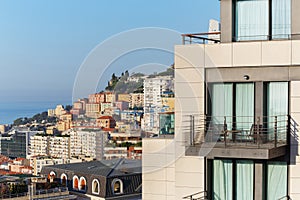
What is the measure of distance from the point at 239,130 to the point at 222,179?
0.82 meters

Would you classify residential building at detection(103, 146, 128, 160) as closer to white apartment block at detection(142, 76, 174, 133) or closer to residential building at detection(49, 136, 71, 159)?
white apartment block at detection(142, 76, 174, 133)

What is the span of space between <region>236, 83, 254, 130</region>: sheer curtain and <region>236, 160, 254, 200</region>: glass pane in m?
0.55

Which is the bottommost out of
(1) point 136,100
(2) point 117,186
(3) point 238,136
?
(2) point 117,186

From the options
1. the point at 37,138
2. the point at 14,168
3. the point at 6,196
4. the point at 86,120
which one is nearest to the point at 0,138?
the point at 37,138

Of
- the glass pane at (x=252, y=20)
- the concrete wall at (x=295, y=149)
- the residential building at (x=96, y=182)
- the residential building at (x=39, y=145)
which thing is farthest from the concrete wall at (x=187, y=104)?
the residential building at (x=39, y=145)

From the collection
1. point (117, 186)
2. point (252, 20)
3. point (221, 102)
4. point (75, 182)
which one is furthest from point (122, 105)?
point (75, 182)

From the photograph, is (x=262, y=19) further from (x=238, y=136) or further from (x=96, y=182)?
(x=96, y=182)

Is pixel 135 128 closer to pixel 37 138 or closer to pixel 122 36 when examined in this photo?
pixel 122 36

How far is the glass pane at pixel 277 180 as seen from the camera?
7645 mm

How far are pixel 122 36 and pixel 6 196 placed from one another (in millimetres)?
23516

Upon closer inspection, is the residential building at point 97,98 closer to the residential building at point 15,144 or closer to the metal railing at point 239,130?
the metal railing at point 239,130

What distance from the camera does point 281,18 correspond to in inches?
311

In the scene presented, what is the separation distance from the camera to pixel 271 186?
7.76m

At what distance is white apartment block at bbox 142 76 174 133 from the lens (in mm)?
8266
